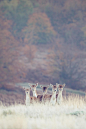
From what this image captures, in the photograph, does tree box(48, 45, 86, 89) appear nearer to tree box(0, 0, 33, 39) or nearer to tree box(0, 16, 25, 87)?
tree box(0, 16, 25, 87)

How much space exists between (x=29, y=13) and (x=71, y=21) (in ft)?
17.8

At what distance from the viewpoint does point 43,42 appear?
96.6 feet

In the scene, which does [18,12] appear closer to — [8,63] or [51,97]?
[8,63]

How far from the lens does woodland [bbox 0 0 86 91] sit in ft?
77.1

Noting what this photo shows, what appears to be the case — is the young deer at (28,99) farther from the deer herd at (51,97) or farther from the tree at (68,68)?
the tree at (68,68)

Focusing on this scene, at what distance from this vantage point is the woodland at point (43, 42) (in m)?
23.5

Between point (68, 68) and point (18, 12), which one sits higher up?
point (18, 12)

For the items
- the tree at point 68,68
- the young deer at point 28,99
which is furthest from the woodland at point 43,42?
the young deer at point 28,99

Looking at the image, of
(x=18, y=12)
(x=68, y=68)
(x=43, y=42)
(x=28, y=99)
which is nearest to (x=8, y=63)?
(x=68, y=68)

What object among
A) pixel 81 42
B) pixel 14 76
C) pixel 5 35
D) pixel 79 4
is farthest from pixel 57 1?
pixel 14 76

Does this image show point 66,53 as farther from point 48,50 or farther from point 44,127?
point 44,127

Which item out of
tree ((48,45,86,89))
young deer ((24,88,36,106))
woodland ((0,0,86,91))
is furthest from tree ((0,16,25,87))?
young deer ((24,88,36,106))

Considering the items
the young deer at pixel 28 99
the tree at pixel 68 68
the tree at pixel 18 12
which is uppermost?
the tree at pixel 18 12

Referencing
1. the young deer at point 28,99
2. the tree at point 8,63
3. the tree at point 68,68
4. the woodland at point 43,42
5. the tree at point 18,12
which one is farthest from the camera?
the tree at point 18,12
